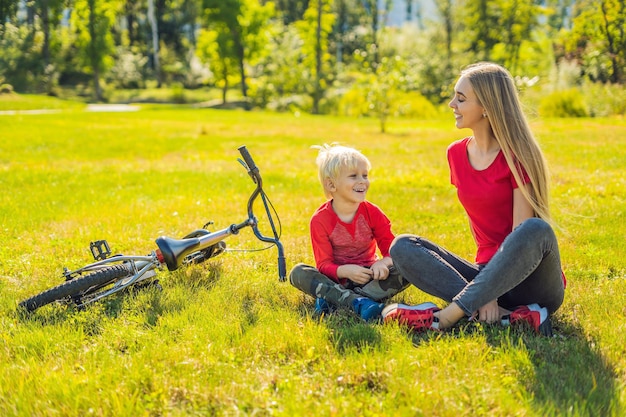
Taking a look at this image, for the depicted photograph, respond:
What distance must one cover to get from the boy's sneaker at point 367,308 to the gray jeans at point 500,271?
0.28m

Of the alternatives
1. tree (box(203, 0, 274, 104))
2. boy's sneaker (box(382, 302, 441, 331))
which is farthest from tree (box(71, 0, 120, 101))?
boy's sneaker (box(382, 302, 441, 331))

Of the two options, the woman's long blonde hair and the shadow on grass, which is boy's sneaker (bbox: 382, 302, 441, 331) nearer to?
the shadow on grass

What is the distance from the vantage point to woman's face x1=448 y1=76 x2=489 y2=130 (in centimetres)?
394

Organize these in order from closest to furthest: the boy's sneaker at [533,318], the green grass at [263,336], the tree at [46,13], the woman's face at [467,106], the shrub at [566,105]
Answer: the green grass at [263,336] → the boy's sneaker at [533,318] → the woman's face at [467,106] → the tree at [46,13] → the shrub at [566,105]

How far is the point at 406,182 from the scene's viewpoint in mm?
Answer: 9844

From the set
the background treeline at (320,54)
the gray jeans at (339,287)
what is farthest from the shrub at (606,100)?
the gray jeans at (339,287)

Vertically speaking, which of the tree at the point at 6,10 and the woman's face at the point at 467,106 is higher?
the tree at the point at 6,10

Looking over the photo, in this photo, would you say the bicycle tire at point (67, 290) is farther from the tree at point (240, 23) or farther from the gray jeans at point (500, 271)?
the tree at point (240, 23)

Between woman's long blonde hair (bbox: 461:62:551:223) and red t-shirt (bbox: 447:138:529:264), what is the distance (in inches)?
3.3

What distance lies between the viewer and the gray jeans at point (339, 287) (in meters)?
4.22

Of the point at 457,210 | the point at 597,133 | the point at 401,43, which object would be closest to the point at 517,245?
the point at 457,210

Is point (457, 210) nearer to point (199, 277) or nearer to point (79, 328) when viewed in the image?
point (199, 277)

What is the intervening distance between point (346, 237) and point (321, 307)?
564 mm

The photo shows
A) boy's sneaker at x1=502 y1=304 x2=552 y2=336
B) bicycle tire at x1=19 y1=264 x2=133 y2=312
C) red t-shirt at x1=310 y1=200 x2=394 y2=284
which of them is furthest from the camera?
red t-shirt at x1=310 y1=200 x2=394 y2=284
